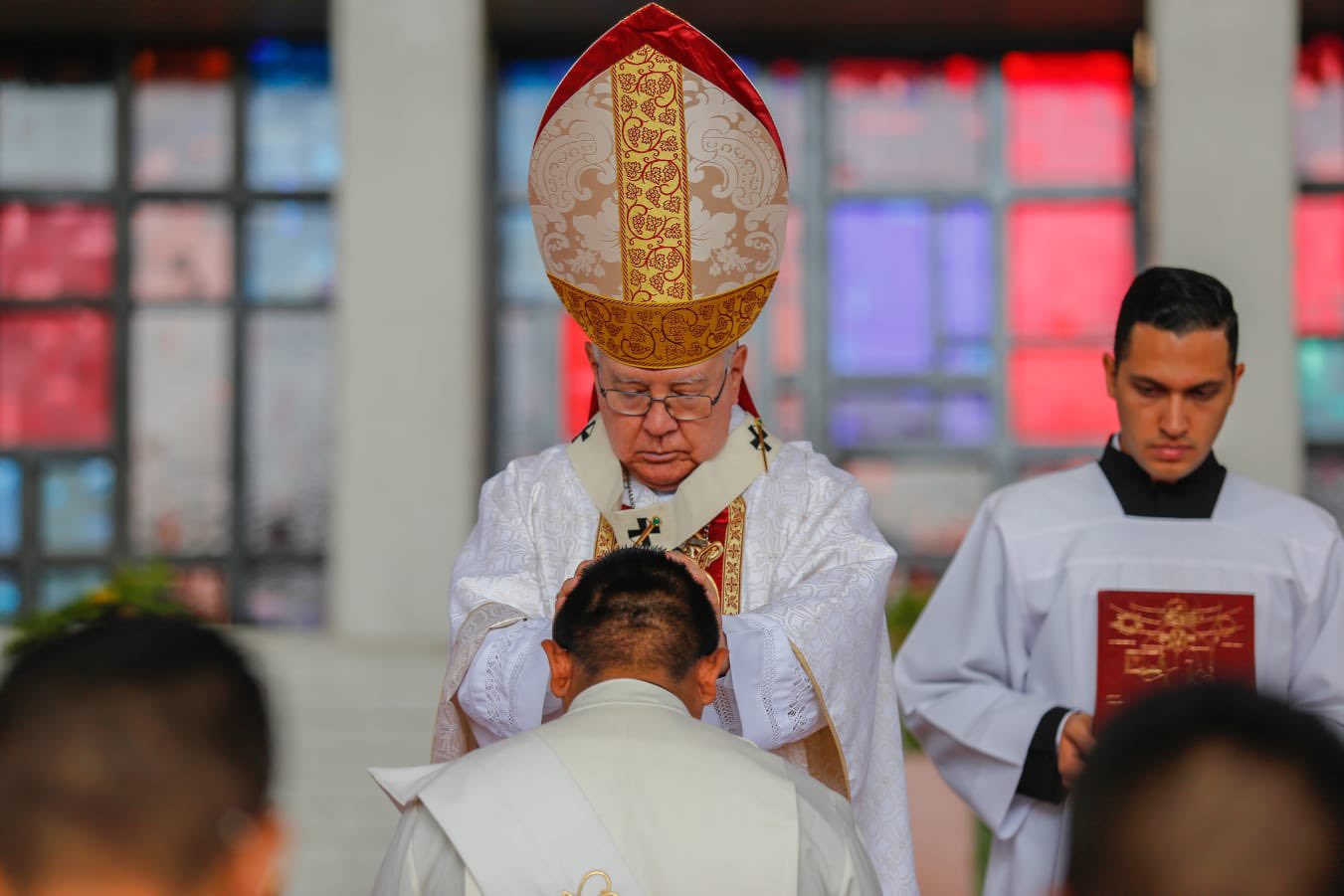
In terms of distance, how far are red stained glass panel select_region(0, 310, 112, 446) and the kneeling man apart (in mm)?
6790

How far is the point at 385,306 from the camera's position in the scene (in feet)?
25.8

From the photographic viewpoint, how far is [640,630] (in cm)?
271

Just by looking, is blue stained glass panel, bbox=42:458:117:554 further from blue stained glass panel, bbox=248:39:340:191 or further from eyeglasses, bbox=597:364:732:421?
eyeglasses, bbox=597:364:732:421

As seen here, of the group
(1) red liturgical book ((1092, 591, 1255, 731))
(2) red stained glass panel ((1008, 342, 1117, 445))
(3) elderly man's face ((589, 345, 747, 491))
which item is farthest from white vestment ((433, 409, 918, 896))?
(2) red stained glass panel ((1008, 342, 1117, 445))

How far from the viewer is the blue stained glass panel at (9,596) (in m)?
8.85

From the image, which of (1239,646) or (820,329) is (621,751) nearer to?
(1239,646)

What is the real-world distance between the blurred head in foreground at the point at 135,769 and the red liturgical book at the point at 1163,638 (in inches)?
101

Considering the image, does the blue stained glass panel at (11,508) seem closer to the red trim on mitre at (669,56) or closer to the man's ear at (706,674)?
the red trim on mitre at (669,56)

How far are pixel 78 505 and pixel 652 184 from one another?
5.94 metres

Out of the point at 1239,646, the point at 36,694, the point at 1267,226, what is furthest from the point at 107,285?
the point at 36,694

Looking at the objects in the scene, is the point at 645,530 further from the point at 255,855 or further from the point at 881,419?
the point at 881,419

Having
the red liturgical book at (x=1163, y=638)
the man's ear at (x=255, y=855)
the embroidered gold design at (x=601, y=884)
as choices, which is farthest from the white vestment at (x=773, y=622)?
the man's ear at (x=255, y=855)

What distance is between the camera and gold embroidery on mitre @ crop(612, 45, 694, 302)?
3.79m

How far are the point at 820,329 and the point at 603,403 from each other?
198 inches
